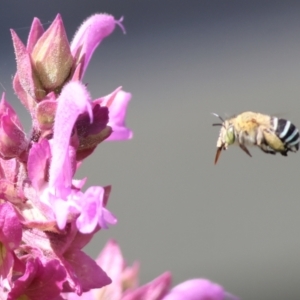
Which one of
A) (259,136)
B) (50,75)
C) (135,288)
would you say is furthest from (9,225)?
(259,136)

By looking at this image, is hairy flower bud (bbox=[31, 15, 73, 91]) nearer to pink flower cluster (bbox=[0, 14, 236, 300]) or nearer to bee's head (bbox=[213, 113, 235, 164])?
pink flower cluster (bbox=[0, 14, 236, 300])

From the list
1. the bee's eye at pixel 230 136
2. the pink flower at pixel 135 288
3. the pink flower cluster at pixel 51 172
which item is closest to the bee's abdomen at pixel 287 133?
the bee's eye at pixel 230 136

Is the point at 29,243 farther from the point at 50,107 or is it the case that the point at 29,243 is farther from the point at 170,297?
the point at 170,297

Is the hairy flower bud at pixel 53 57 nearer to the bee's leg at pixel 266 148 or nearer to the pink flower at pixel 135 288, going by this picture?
the pink flower at pixel 135 288

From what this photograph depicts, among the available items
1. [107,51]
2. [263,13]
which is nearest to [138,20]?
[107,51]

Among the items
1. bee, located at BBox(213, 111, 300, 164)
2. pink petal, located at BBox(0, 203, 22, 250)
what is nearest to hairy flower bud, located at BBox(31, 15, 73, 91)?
pink petal, located at BBox(0, 203, 22, 250)

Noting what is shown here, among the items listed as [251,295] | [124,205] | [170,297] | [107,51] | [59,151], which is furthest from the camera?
[107,51]
